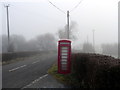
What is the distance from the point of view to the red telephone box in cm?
1060

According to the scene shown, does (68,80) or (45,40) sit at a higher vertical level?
(45,40)

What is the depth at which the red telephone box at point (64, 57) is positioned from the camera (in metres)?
10.6

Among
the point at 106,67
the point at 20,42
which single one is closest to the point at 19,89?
the point at 106,67

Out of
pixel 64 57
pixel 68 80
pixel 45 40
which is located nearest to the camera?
pixel 68 80

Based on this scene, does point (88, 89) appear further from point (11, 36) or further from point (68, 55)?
point (11, 36)

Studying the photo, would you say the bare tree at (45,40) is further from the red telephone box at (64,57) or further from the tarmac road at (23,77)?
the red telephone box at (64,57)

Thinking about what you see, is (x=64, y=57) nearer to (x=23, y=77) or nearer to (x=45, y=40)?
(x=23, y=77)

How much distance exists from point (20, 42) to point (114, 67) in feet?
90.0

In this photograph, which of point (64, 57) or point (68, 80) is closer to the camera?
point (68, 80)

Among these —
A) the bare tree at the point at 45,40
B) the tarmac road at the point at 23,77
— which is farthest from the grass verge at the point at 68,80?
the bare tree at the point at 45,40

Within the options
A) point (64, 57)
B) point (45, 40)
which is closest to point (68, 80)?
point (64, 57)

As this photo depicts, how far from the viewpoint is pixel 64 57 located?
10.7 meters

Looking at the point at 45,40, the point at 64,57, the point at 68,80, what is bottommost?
the point at 68,80

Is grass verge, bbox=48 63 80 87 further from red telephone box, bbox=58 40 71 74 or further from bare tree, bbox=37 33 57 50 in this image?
bare tree, bbox=37 33 57 50
